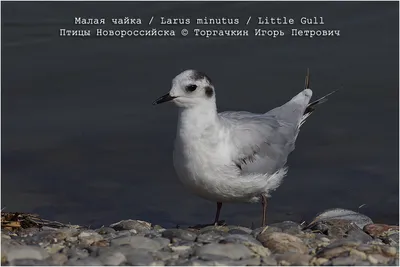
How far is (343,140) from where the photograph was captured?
974cm

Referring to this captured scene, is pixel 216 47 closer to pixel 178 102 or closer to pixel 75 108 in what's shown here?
pixel 75 108

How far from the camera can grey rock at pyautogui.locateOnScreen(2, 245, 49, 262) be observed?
538 cm

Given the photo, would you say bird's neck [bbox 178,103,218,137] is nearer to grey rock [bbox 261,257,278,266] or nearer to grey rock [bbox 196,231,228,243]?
grey rock [bbox 196,231,228,243]

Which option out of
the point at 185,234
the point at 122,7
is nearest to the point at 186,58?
the point at 122,7

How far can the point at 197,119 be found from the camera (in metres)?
6.85

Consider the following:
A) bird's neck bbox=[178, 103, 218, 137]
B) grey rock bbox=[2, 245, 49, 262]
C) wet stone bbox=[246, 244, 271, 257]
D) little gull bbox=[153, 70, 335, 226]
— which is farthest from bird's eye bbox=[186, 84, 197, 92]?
grey rock bbox=[2, 245, 49, 262]

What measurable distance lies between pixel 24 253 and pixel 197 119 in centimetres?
193

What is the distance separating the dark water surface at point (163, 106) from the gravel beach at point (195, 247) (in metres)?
2.20

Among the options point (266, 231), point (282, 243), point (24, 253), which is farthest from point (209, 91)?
point (24, 253)

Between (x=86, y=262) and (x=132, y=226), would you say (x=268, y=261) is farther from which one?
(x=132, y=226)

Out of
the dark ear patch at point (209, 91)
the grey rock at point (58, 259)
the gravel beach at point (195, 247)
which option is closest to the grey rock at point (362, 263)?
the gravel beach at point (195, 247)

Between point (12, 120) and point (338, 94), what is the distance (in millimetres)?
A: 3639

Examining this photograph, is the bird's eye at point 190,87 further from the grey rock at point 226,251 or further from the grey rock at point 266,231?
the grey rock at point 226,251

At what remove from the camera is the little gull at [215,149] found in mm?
6805
